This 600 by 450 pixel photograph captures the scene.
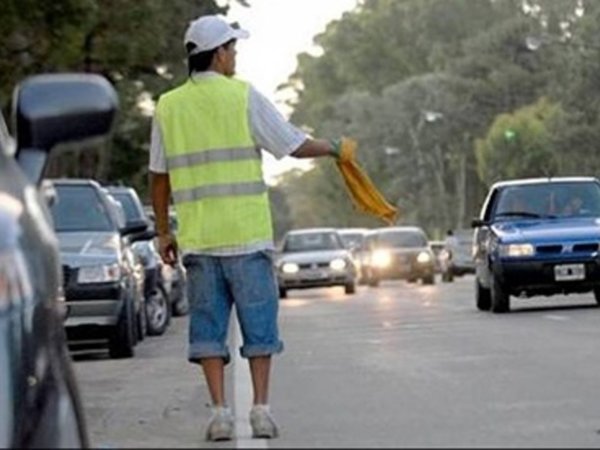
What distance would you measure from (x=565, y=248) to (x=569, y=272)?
0.29 meters

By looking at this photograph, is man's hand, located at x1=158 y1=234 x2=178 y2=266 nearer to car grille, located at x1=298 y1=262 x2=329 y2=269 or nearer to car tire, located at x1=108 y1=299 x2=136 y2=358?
car tire, located at x1=108 y1=299 x2=136 y2=358

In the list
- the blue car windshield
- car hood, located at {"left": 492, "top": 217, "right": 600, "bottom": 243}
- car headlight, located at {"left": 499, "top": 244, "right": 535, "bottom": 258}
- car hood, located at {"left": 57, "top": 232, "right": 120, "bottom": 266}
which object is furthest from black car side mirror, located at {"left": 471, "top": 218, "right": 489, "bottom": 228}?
car hood, located at {"left": 57, "top": 232, "right": 120, "bottom": 266}

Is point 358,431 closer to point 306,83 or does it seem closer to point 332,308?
point 332,308

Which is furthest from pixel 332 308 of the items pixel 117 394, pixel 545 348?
pixel 117 394

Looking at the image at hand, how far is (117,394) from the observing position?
1541cm

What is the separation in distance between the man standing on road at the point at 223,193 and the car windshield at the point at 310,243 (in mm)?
37209

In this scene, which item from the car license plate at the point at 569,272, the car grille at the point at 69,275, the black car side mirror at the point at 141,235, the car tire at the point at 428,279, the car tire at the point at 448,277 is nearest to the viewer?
the car grille at the point at 69,275

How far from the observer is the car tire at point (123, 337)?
20688 millimetres

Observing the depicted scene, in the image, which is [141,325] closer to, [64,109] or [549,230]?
[549,230]

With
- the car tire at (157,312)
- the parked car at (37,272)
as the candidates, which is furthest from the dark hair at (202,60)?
the car tire at (157,312)

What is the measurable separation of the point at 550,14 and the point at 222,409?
71354 millimetres

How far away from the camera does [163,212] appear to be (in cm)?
1101

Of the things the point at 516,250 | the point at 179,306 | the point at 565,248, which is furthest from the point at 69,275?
the point at 179,306

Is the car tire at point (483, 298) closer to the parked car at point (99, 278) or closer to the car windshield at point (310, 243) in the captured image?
the parked car at point (99, 278)
